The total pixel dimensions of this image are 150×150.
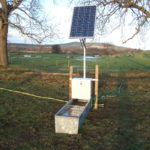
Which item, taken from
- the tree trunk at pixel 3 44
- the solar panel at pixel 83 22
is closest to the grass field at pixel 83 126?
the solar panel at pixel 83 22

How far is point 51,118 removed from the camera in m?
5.75

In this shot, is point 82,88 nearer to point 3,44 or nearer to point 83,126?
point 83,126

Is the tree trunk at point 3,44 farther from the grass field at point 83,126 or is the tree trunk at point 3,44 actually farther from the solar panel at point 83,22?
the solar panel at point 83,22

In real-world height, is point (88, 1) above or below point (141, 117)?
above

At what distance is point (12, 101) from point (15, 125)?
233 centimetres

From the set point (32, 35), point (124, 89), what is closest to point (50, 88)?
point (124, 89)

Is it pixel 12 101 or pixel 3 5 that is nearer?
pixel 12 101

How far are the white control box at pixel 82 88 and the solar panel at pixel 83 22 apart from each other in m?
1.40

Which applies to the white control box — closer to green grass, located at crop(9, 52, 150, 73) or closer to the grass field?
the grass field

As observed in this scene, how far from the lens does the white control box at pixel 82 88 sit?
248 inches

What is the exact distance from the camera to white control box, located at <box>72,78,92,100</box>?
6.30m

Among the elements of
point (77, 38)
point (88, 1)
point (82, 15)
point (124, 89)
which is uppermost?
point (88, 1)

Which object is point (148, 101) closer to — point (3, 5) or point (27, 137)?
point (27, 137)

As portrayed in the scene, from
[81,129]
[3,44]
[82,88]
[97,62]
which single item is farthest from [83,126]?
[97,62]
